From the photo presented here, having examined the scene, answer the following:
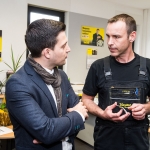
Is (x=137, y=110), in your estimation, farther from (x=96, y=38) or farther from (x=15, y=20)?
(x=96, y=38)

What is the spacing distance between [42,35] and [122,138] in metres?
0.91

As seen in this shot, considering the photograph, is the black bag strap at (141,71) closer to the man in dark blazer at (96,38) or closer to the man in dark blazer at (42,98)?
the man in dark blazer at (42,98)

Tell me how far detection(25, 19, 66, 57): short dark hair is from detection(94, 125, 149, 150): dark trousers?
0.76 meters

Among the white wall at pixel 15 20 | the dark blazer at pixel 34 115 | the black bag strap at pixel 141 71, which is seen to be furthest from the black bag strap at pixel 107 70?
the white wall at pixel 15 20

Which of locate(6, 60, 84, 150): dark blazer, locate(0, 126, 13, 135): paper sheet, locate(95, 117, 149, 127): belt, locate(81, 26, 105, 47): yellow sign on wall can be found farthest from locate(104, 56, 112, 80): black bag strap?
locate(81, 26, 105, 47): yellow sign on wall

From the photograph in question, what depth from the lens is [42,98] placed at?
113 centimetres

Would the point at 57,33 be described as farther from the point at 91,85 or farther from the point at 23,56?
the point at 23,56

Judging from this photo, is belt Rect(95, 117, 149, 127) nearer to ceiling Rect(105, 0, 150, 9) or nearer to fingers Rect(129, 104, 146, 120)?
fingers Rect(129, 104, 146, 120)

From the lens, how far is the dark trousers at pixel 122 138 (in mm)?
1472

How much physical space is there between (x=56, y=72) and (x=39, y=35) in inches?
11.3

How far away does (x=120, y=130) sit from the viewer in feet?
4.88

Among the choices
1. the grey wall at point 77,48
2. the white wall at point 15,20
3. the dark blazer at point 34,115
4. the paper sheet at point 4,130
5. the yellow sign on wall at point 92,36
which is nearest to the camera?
the dark blazer at point 34,115

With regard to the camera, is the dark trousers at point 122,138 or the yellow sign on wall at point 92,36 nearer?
the dark trousers at point 122,138

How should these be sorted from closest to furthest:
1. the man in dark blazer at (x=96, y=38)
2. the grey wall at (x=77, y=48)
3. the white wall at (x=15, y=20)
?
the white wall at (x=15, y=20), the grey wall at (x=77, y=48), the man in dark blazer at (x=96, y=38)
